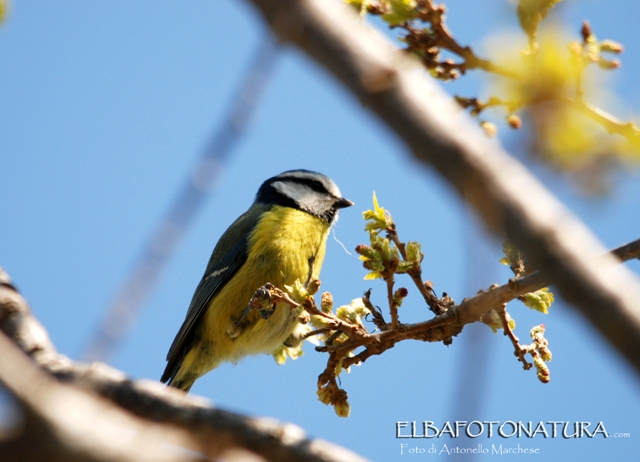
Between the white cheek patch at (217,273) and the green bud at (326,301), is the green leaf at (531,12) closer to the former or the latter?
the green bud at (326,301)

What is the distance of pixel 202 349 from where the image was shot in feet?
15.0

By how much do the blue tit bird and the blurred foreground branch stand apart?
6.41ft

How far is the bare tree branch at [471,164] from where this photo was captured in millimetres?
854

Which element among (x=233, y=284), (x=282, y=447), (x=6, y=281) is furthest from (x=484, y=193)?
(x=233, y=284)

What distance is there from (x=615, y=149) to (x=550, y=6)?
521 mm

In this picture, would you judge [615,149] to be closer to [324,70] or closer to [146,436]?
[324,70]

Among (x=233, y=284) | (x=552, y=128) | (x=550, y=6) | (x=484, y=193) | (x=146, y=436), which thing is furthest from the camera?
(x=233, y=284)

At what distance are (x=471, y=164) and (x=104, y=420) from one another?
1.95 ft

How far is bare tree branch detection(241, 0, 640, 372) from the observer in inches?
33.6

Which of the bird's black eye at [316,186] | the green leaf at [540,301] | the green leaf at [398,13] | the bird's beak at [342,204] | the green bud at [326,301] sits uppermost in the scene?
the bird's black eye at [316,186]

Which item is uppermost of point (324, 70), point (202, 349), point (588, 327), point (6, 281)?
point (202, 349)

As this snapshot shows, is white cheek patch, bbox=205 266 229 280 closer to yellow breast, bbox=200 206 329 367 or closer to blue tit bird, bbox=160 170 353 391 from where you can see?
blue tit bird, bbox=160 170 353 391

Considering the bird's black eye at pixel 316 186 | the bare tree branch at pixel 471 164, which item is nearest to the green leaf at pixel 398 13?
the bare tree branch at pixel 471 164

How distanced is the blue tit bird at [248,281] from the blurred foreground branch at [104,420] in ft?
6.41
